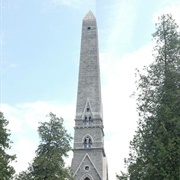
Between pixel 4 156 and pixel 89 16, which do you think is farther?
pixel 89 16

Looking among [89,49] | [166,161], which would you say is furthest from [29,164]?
[89,49]

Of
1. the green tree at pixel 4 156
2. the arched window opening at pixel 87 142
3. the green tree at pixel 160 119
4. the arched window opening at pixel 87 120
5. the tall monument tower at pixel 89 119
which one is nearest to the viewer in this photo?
the green tree at pixel 160 119

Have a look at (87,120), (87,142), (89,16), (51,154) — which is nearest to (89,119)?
(87,120)

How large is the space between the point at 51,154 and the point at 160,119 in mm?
14581

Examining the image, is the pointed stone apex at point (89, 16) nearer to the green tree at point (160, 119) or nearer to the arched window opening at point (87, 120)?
the arched window opening at point (87, 120)

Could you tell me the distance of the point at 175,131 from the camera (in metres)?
22.3

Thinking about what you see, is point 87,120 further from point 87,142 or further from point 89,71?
point 89,71

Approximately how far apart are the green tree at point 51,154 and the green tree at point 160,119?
1159cm

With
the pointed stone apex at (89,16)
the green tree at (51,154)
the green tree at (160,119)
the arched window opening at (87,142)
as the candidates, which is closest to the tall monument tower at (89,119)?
the arched window opening at (87,142)

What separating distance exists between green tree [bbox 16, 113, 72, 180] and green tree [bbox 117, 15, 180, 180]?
11595mm

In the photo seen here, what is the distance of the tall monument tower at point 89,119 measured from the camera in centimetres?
6275

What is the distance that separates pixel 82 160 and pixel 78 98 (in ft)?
39.6

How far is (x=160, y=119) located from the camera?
76.0ft

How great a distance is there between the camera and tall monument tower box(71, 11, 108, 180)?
62.8 metres
